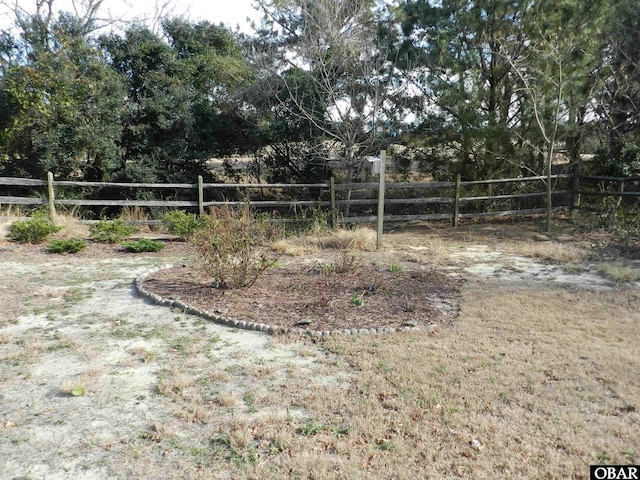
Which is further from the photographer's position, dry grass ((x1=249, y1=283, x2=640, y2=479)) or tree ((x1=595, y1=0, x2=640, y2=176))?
tree ((x1=595, y1=0, x2=640, y2=176))

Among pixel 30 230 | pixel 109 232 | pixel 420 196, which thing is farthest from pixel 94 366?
pixel 420 196

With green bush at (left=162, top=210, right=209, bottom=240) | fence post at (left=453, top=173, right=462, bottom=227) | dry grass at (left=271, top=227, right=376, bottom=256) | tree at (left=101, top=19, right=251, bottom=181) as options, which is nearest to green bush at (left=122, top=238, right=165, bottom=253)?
green bush at (left=162, top=210, right=209, bottom=240)

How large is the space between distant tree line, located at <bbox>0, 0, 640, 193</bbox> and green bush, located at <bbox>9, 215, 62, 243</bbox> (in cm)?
287

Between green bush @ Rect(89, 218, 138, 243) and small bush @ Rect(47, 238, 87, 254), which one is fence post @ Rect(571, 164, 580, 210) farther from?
small bush @ Rect(47, 238, 87, 254)

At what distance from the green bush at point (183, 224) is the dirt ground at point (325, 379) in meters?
2.72

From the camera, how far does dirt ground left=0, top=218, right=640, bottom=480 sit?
2.68 meters

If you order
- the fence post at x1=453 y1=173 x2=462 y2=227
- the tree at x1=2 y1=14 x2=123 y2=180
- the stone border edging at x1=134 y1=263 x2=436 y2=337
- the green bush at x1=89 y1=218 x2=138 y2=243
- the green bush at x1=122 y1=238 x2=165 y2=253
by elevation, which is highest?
the tree at x1=2 y1=14 x2=123 y2=180

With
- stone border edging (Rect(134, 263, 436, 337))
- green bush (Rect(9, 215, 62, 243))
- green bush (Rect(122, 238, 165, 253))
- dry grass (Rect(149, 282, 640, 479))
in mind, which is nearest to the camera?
dry grass (Rect(149, 282, 640, 479))

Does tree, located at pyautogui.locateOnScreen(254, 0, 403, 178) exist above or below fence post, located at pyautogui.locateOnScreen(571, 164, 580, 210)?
above

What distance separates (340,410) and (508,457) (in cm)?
103

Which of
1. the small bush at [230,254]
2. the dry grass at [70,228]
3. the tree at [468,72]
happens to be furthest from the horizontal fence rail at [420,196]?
the small bush at [230,254]

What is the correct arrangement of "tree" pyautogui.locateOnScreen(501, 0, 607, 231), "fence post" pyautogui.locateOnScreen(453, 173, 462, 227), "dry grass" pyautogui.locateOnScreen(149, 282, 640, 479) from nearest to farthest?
"dry grass" pyautogui.locateOnScreen(149, 282, 640, 479) < "tree" pyautogui.locateOnScreen(501, 0, 607, 231) < "fence post" pyautogui.locateOnScreen(453, 173, 462, 227)

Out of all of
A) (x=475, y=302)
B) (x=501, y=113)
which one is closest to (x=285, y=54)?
(x=501, y=113)

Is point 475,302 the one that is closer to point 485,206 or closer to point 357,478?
point 357,478
